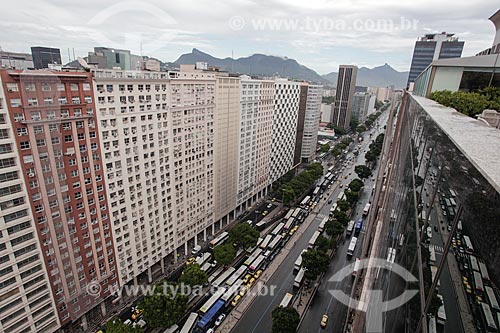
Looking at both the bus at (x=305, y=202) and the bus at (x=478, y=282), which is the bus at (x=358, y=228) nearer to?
the bus at (x=305, y=202)

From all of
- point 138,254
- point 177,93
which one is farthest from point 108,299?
point 177,93

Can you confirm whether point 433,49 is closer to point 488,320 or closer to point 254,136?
point 254,136

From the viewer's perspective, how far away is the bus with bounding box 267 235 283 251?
1331 inches

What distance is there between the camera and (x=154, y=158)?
25.1 m

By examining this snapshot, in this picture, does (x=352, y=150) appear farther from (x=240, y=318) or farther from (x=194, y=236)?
(x=240, y=318)

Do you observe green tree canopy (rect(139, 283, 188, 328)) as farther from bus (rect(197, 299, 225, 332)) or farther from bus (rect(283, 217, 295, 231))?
bus (rect(283, 217, 295, 231))

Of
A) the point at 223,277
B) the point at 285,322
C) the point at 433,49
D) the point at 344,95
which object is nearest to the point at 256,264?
the point at 223,277

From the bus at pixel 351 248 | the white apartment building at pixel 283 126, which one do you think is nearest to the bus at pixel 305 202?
the white apartment building at pixel 283 126

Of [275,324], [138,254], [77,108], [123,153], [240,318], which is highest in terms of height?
[77,108]

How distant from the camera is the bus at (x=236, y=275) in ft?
90.9

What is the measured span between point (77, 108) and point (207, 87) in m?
13.5

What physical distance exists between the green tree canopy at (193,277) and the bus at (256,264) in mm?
5625

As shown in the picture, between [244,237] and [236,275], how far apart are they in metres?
4.62

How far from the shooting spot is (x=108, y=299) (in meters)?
24.9
